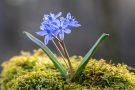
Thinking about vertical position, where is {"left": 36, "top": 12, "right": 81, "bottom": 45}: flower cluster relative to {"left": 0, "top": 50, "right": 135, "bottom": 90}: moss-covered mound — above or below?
above

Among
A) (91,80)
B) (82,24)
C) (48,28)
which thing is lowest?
(91,80)

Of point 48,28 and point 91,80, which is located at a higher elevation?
point 48,28

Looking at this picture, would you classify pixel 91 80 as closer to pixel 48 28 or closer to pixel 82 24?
pixel 48 28

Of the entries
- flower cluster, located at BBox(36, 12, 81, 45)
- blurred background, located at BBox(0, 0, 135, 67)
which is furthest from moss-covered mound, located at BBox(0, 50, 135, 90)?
blurred background, located at BBox(0, 0, 135, 67)

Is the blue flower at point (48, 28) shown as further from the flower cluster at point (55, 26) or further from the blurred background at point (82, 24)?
the blurred background at point (82, 24)

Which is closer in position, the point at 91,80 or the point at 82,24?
the point at 91,80

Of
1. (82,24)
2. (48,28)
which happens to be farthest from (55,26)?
(82,24)

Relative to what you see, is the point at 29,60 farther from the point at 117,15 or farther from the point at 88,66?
the point at 117,15

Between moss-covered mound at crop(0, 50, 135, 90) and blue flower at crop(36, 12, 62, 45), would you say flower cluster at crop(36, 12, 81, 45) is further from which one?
moss-covered mound at crop(0, 50, 135, 90)
